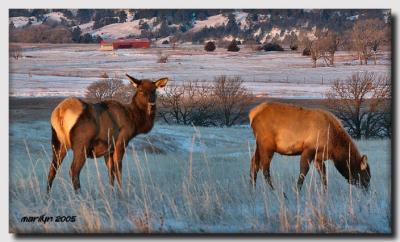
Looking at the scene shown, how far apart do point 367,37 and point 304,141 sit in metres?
1.69

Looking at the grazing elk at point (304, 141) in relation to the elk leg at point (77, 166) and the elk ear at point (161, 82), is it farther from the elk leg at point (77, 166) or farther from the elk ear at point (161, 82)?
the elk leg at point (77, 166)

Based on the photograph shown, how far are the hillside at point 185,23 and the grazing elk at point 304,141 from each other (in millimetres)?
1090

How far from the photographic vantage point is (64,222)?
1162cm

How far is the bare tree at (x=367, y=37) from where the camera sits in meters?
11.9

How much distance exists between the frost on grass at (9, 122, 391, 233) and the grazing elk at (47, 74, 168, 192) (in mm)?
208

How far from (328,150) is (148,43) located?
2.76 meters

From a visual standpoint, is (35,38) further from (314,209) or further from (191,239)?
(314,209)

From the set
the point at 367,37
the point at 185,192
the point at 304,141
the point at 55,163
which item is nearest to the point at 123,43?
the point at 55,163

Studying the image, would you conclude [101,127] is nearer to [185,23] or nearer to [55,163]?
[55,163]

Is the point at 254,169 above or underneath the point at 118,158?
underneath

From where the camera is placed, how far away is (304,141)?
11617mm

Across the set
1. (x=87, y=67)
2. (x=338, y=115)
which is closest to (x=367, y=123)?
(x=338, y=115)

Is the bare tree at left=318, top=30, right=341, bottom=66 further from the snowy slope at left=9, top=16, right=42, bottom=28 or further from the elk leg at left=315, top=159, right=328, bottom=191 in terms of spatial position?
the snowy slope at left=9, top=16, right=42, bottom=28

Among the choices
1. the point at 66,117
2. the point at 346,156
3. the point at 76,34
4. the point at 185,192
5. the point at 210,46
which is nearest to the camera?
the point at 66,117
